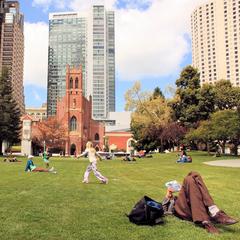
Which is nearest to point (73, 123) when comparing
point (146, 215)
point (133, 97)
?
point (133, 97)

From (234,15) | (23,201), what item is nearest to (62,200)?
(23,201)

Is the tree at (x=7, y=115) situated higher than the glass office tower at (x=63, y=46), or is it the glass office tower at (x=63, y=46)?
the glass office tower at (x=63, y=46)

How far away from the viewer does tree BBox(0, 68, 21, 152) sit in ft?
177

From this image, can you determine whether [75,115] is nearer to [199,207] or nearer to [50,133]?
[50,133]

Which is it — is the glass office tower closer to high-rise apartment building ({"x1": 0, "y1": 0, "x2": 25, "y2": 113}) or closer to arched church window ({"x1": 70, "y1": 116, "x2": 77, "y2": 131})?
high-rise apartment building ({"x1": 0, "y1": 0, "x2": 25, "y2": 113})

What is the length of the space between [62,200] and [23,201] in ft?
3.16

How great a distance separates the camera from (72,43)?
185750mm

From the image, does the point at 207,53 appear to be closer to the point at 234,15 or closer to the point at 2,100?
the point at 234,15

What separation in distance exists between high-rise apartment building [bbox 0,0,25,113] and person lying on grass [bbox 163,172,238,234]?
6193 inches

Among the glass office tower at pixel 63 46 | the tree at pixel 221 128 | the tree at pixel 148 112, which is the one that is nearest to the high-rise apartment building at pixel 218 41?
the glass office tower at pixel 63 46

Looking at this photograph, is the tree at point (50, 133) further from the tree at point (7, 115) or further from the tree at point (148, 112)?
the tree at point (148, 112)

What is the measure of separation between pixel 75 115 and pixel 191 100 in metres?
49.0

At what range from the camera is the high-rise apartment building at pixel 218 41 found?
485 feet

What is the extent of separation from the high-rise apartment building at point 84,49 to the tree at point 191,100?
5159 inches
